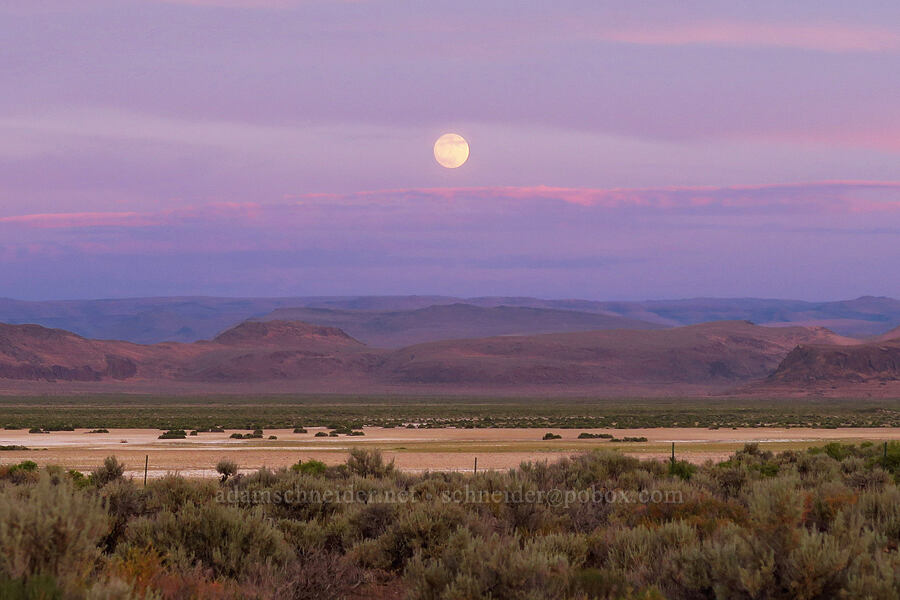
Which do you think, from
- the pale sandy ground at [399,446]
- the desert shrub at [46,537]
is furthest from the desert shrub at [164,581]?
the pale sandy ground at [399,446]

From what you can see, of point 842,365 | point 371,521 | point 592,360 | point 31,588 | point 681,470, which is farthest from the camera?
point 592,360

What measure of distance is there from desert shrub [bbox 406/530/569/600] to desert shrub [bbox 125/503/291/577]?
81.1 inches

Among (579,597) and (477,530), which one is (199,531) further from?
(579,597)

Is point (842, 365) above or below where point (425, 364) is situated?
below

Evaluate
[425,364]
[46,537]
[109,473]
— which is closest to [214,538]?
[46,537]

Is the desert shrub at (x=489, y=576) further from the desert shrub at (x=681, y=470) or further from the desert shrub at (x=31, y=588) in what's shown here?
the desert shrub at (x=681, y=470)

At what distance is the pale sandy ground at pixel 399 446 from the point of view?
3688 centimetres

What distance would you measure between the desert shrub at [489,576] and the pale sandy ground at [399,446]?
70.5 feet

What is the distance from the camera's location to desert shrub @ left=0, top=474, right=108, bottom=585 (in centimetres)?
673

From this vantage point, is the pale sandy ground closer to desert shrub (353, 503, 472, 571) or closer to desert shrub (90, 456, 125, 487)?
desert shrub (90, 456, 125, 487)

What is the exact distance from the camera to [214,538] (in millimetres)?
11047

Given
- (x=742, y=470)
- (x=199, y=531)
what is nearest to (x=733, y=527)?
(x=199, y=531)

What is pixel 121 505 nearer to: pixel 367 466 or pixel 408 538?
pixel 408 538

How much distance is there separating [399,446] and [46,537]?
133 ft
